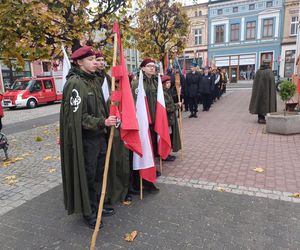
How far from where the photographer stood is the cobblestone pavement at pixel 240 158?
4.39m

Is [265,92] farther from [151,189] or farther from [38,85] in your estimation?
[38,85]

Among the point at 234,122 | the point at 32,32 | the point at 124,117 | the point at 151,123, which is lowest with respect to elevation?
the point at 234,122

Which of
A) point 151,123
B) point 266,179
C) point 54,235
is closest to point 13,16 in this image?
point 151,123

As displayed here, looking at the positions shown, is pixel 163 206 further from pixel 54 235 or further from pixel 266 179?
pixel 266 179

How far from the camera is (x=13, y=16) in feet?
20.8

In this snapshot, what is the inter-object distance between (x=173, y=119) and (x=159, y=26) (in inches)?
354

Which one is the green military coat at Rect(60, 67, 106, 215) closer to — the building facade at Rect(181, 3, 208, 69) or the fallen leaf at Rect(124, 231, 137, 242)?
the fallen leaf at Rect(124, 231, 137, 242)

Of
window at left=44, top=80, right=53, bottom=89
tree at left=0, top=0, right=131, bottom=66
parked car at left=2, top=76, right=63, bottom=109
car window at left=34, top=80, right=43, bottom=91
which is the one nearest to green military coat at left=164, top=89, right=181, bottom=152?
tree at left=0, top=0, right=131, bottom=66

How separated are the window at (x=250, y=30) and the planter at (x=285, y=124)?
34442 mm

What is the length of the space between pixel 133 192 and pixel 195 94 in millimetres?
7056

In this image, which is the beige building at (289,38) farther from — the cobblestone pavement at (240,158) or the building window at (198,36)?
the cobblestone pavement at (240,158)

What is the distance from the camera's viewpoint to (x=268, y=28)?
3681cm

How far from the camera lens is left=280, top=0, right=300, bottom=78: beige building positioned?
34.7 meters

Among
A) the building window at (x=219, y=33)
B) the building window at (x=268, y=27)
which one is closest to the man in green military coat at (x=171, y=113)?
the building window at (x=268, y=27)
